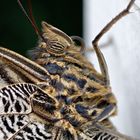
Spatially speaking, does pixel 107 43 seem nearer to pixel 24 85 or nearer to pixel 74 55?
pixel 74 55

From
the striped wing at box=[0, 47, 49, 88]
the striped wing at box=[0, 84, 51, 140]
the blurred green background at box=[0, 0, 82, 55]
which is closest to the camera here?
the striped wing at box=[0, 84, 51, 140]

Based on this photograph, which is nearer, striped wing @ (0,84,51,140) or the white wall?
striped wing @ (0,84,51,140)

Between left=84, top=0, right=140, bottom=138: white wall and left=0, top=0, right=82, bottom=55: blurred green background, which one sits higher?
left=84, top=0, right=140, bottom=138: white wall

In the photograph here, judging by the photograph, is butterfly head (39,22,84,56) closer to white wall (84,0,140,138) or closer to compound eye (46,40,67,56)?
compound eye (46,40,67,56)

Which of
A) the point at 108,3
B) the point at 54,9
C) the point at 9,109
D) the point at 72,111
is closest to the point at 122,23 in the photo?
the point at 108,3

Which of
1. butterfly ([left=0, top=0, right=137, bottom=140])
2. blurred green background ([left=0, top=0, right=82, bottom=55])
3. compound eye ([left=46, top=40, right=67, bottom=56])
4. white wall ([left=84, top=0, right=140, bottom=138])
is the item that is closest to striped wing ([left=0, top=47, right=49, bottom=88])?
butterfly ([left=0, top=0, right=137, bottom=140])

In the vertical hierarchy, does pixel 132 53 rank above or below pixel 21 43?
above
